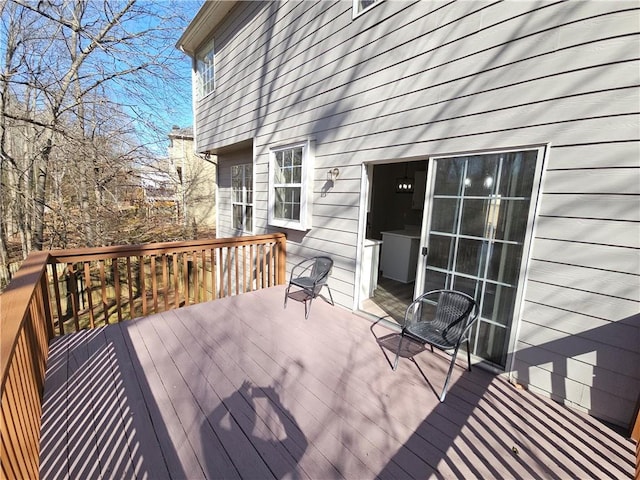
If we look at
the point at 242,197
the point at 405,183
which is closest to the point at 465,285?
the point at 405,183

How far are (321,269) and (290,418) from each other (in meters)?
1.98

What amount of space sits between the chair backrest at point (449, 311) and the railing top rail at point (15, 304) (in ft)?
7.48

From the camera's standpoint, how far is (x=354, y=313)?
329cm

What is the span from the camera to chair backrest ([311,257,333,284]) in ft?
11.0

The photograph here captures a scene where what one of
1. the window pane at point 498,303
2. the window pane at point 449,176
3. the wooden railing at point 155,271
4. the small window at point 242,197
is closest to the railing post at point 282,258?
the wooden railing at point 155,271

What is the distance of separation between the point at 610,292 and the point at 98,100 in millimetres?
7733

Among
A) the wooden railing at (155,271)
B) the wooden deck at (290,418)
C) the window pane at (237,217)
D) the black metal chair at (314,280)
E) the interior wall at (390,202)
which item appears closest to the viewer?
the wooden deck at (290,418)

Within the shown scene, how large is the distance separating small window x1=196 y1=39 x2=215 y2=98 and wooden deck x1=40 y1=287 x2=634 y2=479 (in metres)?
5.87

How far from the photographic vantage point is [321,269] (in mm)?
3535

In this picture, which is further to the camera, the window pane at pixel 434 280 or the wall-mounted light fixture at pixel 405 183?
the wall-mounted light fixture at pixel 405 183

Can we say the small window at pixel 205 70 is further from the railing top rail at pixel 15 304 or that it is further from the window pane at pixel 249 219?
the railing top rail at pixel 15 304

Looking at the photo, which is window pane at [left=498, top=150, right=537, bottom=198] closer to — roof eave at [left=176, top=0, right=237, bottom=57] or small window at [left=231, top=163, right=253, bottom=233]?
small window at [left=231, top=163, right=253, bottom=233]

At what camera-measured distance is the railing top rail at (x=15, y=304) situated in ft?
3.45

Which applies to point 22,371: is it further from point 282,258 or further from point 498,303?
point 498,303
